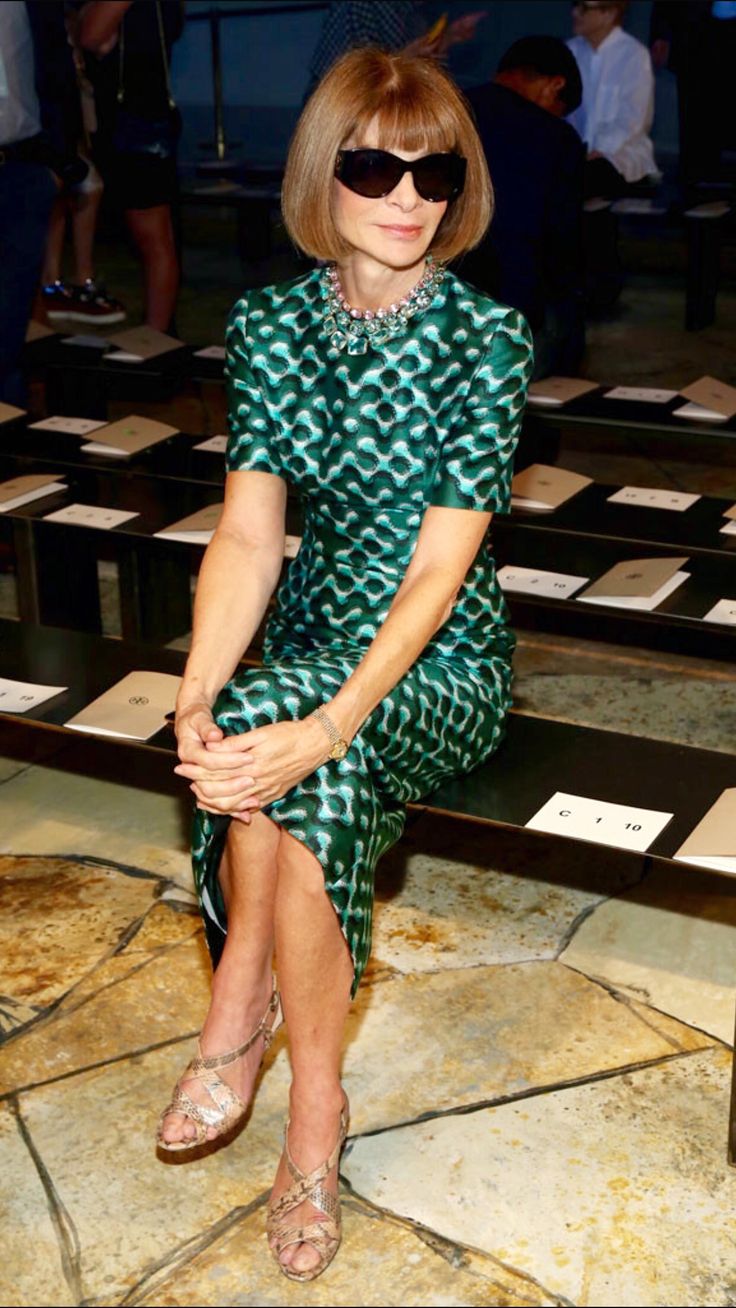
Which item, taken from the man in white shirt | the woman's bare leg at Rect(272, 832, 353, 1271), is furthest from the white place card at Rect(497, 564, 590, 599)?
the man in white shirt

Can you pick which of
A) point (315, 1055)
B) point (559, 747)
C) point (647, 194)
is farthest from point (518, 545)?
point (647, 194)

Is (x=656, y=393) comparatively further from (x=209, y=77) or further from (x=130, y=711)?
(x=209, y=77)

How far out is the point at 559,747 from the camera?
2.51 metres

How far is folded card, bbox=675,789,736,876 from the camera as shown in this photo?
2.12 metres

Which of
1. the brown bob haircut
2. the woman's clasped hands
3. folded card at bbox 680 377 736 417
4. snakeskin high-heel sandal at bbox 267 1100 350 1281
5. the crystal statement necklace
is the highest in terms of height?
the brown bob haircut

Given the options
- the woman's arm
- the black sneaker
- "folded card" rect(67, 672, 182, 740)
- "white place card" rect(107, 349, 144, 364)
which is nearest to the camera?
"folded card" rect(67, 672, 182, 740)

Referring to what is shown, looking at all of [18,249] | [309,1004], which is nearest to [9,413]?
[18,249]

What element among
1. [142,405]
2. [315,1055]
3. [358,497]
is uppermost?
[358,497]

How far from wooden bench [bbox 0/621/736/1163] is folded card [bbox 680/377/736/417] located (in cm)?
169

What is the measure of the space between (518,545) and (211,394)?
3089mm

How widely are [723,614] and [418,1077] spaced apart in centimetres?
105

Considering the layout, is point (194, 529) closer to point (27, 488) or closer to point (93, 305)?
point (27, 488)

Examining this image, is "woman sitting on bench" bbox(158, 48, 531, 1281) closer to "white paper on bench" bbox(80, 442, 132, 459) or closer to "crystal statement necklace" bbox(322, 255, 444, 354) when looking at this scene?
"crystal statement necklace" bbox(322, 255, 444, 354)

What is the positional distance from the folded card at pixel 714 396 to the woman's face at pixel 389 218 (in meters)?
1.89
